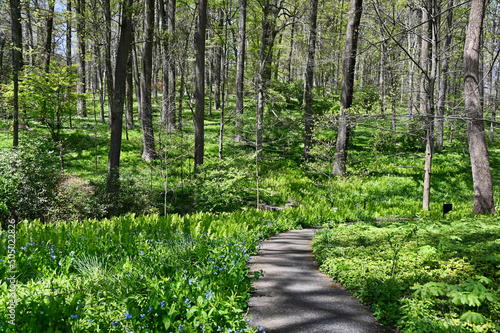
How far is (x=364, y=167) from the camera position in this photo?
1495 cm

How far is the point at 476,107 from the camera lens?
8156 mm

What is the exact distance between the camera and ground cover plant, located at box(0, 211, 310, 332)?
8.61 ft

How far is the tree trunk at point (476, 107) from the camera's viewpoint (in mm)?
8227

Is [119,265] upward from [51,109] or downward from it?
downward

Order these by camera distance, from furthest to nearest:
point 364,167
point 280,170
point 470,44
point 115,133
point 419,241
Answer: point 364,167 < point 280,170 < point 115,133 < point 470,44 < point 419,241

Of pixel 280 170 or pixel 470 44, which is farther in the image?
pixel 280 170

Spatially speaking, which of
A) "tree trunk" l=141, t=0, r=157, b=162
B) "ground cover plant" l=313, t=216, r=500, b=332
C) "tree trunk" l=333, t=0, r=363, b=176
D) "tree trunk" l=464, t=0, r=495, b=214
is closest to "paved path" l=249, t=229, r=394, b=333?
"ground cover plant" l=313, t=216, r=500, b=332

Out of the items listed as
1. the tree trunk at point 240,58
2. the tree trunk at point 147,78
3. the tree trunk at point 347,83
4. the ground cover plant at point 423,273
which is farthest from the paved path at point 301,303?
the tree trunk at point 147,78

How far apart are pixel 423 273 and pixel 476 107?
21.2 ft

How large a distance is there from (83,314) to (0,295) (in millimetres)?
947

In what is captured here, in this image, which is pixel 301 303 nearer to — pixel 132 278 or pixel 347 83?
pixel 132 278

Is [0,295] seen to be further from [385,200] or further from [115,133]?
[385,200]

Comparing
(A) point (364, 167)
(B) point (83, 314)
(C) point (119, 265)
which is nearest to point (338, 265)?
(C) point (119, 265)

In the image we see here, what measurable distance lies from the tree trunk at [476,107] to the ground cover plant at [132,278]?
6815 mm
